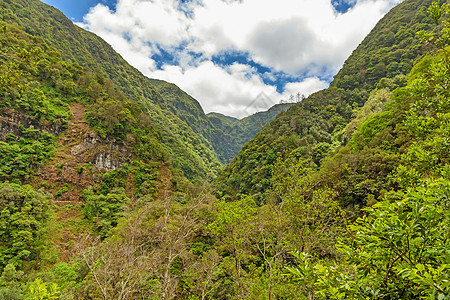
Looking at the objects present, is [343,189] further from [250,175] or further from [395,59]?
[395,59]

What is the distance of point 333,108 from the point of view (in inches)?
1861

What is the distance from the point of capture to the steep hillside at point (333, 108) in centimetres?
4066

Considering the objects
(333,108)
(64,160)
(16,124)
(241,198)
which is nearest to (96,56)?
(16,124)

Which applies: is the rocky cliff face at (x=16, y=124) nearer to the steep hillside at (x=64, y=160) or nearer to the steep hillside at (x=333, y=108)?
the steep hillside at (x=64, y=160)

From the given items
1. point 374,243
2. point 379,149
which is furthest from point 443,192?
point 379,149

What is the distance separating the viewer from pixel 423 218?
2.21 m

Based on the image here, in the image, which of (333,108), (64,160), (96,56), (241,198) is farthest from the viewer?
(96,56)

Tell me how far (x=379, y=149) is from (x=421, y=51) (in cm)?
4763

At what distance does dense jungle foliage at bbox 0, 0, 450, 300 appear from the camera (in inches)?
97.7

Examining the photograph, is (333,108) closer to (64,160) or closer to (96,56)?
(64,160)

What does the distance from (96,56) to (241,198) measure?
123m

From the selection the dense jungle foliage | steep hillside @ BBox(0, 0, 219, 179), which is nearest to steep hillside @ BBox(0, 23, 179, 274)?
the dense jungle foliage

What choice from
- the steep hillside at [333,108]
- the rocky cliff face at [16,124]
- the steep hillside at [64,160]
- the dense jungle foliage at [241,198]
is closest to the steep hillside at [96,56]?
the dense jungle foliage at [241,198]

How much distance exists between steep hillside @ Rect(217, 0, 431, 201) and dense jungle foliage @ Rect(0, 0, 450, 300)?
0.45 m
